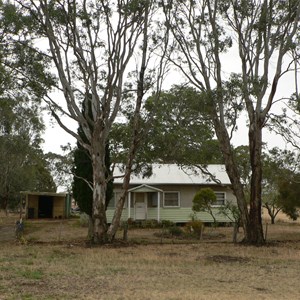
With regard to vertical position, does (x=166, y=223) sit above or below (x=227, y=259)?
above

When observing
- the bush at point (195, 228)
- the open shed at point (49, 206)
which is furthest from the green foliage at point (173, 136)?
the open shed at point (49, 206)

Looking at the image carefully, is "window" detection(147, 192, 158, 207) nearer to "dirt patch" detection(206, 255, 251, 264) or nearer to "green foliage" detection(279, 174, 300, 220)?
"green foliage" detection(279, 174, 300, 220)

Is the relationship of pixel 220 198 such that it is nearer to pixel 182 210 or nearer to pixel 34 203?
pixel 182 210

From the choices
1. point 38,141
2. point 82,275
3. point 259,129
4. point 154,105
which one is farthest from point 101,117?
point 38,141

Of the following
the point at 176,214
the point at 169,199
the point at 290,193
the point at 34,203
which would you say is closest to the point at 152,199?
the point at 169,199

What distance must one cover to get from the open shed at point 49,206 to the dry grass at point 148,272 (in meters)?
27.1

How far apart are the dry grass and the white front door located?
48.9ft

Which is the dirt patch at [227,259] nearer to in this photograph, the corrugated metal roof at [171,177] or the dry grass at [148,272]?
the dry grass at [148,272]

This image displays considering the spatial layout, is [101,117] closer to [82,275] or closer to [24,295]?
[82,275]

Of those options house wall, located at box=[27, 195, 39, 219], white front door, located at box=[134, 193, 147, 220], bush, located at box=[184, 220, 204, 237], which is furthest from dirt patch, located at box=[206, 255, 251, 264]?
house wall, located at box=[27, 195, 39, 219]

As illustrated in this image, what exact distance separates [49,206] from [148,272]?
38262 millimetres

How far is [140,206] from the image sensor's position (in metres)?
36.4

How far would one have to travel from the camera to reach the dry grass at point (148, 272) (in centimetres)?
1031

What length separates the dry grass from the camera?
33.8ft
